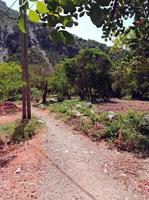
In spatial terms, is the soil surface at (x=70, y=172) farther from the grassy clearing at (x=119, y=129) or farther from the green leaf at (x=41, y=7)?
the green leaf at (x=41, y=7)

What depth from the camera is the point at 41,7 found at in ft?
5.70

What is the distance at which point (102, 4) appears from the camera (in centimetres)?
185

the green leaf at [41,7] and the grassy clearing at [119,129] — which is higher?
the green leaf at [41,7]

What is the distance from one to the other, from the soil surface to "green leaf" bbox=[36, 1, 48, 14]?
8.44 m

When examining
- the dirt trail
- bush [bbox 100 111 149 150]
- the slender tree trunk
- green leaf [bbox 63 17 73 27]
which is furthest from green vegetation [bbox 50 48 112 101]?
green leaf [bbox 63 17 73 27]

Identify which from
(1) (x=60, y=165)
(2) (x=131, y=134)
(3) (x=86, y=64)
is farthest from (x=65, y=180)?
(3) (x=86, y=64)

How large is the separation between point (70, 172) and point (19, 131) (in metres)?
7.52

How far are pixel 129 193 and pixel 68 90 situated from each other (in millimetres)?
43458

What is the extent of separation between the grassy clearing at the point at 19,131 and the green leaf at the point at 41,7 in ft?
54.1

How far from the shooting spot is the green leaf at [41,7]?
1.72 metres

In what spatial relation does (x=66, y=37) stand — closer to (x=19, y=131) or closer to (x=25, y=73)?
(x=19, y=131)

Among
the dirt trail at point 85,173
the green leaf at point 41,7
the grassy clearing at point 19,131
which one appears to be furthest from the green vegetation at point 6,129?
the green leaf at point 41,7

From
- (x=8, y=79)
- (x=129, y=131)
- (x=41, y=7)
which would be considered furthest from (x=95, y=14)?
(x=8, y=79)

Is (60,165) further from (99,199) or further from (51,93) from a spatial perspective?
(51,93)
